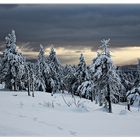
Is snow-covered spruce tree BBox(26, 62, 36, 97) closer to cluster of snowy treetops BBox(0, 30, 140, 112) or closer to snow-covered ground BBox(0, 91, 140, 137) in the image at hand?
cluster of snowy treetops BBox(0, 30, 140, 112)

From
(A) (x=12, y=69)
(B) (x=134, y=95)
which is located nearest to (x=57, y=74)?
(B) (x=134, y=95)

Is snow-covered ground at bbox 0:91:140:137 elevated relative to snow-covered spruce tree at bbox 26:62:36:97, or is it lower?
lower

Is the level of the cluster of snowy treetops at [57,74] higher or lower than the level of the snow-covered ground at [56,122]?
higher

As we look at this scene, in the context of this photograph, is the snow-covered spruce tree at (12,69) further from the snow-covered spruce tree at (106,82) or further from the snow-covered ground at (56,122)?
the snow-covered spruce tree at (106,82)

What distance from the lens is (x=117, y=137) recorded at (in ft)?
38.1

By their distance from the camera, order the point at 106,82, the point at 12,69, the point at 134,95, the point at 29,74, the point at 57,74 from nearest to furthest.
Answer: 1. the point at 12,69
2. the point at 106,82
3. the point at 29,74
4. the point at 134,95
5. the point at 57,74

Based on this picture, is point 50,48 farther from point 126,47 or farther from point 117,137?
point 117,137

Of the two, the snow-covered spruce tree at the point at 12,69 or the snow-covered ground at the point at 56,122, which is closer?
the snow-covered ground at the point at 56,122

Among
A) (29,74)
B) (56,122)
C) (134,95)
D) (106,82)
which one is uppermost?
(29,74)

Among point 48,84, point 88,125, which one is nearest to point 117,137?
point 88,125

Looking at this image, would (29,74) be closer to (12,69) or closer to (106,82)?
(106,82)

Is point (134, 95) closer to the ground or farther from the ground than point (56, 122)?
farther from the ground

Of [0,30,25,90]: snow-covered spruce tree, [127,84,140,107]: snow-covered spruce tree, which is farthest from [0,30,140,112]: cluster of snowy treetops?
[127,84,140,107]: snow-covered spruce tree

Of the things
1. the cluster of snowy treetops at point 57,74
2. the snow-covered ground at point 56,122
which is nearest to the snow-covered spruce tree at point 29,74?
the cluster of snowy treetops at point 57,74
